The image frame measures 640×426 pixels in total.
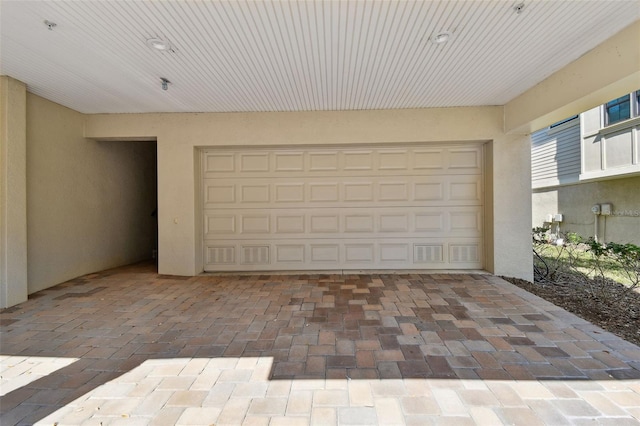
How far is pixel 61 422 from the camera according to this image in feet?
5.26

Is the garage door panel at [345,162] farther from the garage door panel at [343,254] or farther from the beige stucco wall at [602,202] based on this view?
Result: the beige stucco wall at [602,202]

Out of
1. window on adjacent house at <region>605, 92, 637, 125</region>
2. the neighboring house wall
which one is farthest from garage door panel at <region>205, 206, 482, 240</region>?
window on adjacent house at <region>605, 92, 637, 125</region>

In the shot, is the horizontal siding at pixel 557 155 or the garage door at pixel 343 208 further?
the horizontal siding at pixel 557 155

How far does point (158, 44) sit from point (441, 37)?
2.81m

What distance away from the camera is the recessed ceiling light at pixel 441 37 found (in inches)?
104

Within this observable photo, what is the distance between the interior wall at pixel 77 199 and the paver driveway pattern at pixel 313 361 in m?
0.95

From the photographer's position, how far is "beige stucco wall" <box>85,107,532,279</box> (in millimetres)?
4586

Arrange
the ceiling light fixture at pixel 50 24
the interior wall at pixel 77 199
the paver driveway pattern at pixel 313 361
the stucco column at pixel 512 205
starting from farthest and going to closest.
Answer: the stucco column at pixel 512 205
the interior wall at pixel 77 199
the ceiling light fixture at pixel 50 24
the paver driveway pattern at pixel 313 361

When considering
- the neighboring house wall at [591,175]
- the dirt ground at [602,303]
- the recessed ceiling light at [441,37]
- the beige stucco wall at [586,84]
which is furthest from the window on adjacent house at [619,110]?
the recessed ceiling light at [441,37]

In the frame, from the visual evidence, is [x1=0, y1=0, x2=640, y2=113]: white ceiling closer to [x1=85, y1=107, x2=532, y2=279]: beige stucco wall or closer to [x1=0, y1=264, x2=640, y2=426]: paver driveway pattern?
[x1=85, y1=107, x2=532, y2=279]: beige stucco wall

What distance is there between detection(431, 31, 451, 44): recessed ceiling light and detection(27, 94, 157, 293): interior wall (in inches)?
209

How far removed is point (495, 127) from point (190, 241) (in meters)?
5.54

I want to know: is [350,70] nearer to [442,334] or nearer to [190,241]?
[442,334]

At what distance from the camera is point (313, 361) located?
217 cm
